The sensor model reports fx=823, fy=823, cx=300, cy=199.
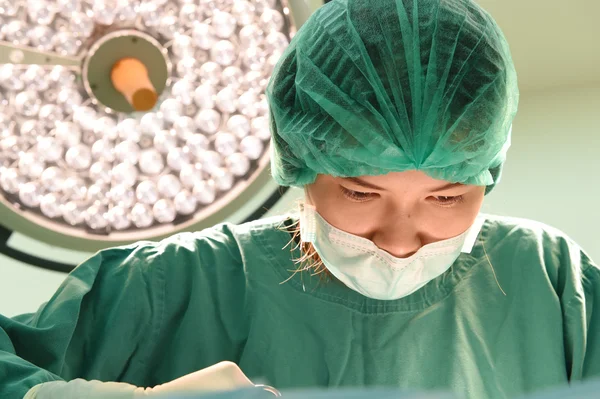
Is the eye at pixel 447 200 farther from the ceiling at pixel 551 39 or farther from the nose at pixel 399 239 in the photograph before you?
the ceiling at pixel 551 39

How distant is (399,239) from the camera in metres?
1.38

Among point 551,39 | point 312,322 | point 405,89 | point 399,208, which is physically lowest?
point 312,322

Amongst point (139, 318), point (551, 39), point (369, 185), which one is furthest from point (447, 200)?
point (551, 39)

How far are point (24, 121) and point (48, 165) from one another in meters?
0.09

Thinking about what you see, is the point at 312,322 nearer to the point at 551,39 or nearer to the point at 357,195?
the point at 357,195

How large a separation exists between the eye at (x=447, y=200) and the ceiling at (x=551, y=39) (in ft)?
3.82

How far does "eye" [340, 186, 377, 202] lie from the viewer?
4.58ft

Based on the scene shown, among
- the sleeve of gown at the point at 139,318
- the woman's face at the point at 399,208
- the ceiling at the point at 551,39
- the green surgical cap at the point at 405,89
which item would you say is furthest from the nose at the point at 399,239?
the ceiling at the point at 551,39

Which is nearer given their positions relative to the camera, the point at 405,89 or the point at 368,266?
the point at 405,89

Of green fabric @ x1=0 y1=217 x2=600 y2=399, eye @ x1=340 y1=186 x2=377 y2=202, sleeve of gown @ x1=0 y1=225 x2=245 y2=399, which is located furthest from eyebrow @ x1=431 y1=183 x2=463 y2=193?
sleeve of gown @ x1=0 y1=225 x2=245 y2=399

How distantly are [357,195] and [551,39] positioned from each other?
4.49 ft

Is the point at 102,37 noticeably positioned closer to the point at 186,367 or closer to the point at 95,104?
the point at 95,104

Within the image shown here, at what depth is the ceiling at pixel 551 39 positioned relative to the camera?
2.43 meters

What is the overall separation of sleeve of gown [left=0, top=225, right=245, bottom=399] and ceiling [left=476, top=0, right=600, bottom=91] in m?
1.32
